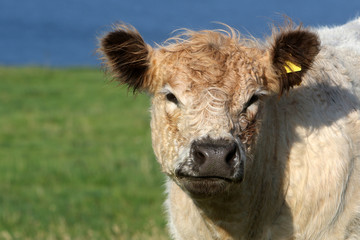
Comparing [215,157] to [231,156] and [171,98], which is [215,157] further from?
[171,98]

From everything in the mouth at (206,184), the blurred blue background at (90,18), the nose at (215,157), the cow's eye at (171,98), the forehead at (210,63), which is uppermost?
the blurred blue background at (90,18)

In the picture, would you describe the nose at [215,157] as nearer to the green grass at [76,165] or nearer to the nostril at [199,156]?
the nostril at [199,156]

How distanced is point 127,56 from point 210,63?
0.65 meters

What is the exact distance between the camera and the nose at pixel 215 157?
4262 millimetres

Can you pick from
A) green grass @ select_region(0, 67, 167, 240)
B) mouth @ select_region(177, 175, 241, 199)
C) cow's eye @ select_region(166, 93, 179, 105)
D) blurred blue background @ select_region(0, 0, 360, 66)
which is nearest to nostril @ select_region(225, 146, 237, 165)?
mouth @ select_region(177, 175, 241, 199)

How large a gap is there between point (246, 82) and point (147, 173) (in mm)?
7890

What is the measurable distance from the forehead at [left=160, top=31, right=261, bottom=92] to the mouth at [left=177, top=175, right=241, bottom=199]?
611 mm

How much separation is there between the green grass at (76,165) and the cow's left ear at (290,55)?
1.25 m

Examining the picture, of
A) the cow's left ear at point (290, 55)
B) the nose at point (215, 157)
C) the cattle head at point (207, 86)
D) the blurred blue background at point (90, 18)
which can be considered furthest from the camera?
the blurred blue background at point (90, 18)

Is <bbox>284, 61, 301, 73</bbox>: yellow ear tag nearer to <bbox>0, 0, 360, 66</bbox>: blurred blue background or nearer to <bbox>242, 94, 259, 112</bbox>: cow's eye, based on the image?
<bbox>242, 94, 259, 112</bbox>: cow's eye

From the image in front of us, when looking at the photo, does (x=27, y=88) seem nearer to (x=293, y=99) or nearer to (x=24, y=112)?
(x=24, y=112)

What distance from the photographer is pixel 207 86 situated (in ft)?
15.3

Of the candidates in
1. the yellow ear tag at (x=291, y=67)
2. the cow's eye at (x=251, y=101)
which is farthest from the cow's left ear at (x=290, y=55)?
the cow's eye at (x=251, y=101)

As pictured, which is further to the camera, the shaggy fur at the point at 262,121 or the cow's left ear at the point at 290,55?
the cow's left ear at the point at 290,55
